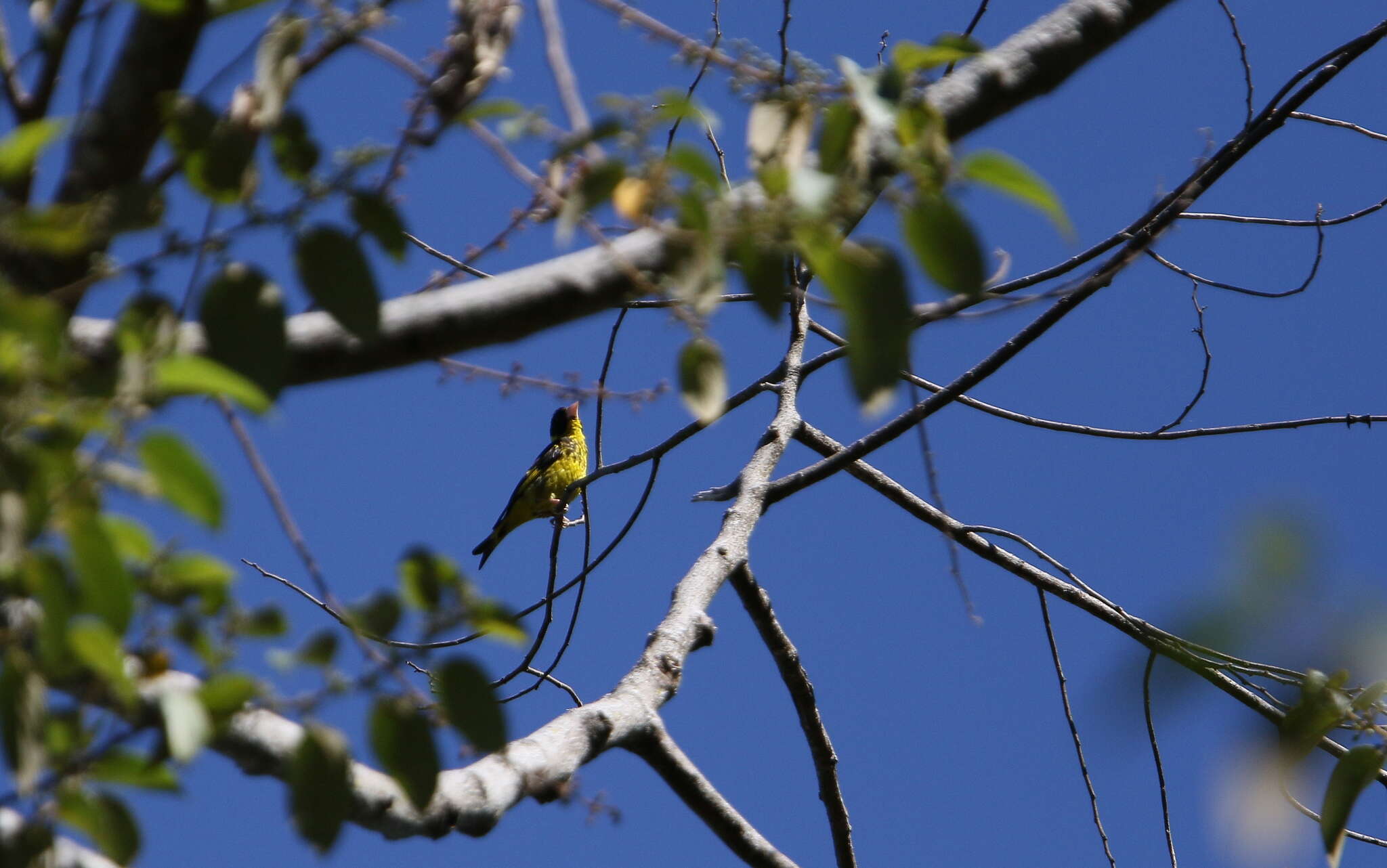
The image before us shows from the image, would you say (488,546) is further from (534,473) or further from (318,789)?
(318,789)

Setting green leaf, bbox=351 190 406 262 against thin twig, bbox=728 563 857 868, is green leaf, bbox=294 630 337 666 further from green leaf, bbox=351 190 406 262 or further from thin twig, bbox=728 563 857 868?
thin twig, bbox=728 563 857 868

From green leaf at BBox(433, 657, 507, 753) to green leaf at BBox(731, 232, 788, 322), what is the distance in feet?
1.49

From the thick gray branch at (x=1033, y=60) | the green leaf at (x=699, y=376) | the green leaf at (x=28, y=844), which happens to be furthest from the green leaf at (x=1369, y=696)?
the green leaf at (x=28, y=844)

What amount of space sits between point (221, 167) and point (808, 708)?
2473 millimetres

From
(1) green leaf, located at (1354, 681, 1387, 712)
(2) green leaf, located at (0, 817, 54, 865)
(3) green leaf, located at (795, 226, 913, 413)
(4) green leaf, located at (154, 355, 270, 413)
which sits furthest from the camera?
(1) green leaf, located at (1354, 681, 1387, 712)

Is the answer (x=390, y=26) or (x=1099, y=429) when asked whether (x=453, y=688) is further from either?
(x=1099, y=429)

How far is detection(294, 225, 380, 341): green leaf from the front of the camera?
1.06 metres

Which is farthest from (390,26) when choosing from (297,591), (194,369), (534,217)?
(297,591)

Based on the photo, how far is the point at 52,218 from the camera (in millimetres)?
969

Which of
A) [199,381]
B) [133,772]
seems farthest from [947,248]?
[133,772]

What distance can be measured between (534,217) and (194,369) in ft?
2.33

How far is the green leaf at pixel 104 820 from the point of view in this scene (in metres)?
1.09

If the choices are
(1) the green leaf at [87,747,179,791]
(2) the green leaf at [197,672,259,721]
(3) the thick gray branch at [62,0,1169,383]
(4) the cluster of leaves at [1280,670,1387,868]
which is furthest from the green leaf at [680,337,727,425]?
(4) the cluster of leaves at [1280,670,1387,868]

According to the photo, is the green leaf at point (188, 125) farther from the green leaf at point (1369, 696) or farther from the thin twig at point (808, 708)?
the thin twig at point (808, 708)
